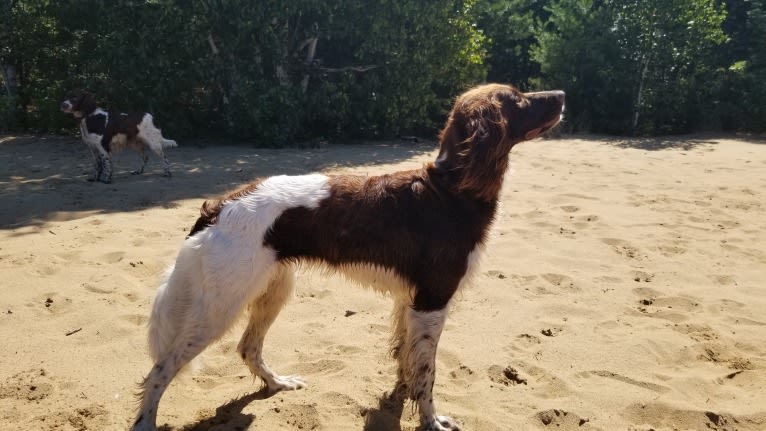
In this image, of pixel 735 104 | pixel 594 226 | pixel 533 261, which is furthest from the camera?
pixel 735 104

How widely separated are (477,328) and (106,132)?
702 centimetres

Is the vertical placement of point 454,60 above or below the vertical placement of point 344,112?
above

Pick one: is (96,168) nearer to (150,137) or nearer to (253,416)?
(150,137)

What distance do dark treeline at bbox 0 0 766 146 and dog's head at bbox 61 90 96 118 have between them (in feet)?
7.71

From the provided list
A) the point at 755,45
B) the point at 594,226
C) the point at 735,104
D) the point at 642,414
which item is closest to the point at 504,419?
the point at 642,414

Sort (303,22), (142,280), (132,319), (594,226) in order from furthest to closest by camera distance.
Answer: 1. (303,22)
2. (594,226)
3. (142,280)
4. (132,319)

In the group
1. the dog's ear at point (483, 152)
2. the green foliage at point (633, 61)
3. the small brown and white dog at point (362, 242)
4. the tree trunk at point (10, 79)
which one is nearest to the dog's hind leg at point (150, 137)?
the tree trunk at point (10, 79)

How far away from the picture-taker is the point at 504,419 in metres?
3.14

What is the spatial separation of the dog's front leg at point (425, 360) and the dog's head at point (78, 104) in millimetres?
7697

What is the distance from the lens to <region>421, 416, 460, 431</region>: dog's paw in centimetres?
308

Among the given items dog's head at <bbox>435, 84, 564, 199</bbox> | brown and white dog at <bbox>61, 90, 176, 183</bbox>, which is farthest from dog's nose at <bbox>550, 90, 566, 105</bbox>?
brown and white dog at <bbox>61, 90, 176, 183</bbox>

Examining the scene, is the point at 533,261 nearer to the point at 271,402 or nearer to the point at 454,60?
the point at 271,402

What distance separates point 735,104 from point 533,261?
12623 mm

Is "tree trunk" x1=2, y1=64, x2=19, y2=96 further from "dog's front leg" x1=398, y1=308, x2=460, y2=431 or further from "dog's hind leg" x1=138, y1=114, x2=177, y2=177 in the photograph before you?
"dog's front leg" x1=398, y1=308, x2=460, y2=431
